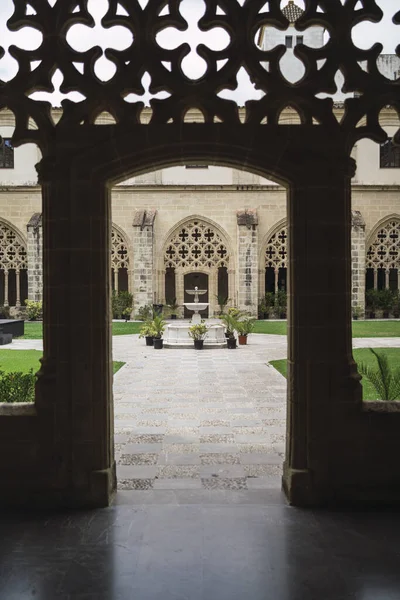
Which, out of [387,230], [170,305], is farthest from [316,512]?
[387,230]

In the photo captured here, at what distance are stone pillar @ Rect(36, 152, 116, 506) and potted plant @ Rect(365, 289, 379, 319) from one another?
1962cm

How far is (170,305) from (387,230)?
383 inches

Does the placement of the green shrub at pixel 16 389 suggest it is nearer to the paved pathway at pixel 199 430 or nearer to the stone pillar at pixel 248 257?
the paved pathway at pixel 199 430

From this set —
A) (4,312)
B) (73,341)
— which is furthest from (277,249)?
(73,341)

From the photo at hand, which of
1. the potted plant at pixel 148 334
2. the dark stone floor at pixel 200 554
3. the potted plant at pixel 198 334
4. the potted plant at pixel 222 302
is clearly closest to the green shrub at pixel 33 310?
the potted plant at pixel 222 302

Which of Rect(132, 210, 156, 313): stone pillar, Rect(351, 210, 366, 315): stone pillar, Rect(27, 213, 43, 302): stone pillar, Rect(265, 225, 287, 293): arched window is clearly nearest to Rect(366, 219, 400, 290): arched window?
Rect(351, 210, 366, 315): stone pillar

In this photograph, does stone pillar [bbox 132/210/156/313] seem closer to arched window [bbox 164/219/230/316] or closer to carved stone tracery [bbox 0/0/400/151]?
arched window [bbox 164/219/230/316]

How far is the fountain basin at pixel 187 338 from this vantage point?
1394 cm

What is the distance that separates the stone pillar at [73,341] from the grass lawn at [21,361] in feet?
18.6

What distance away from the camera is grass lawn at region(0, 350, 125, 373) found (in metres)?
9.76

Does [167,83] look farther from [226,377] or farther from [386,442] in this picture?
[226,377]

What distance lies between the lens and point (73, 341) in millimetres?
3820

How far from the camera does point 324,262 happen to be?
3.83 metres

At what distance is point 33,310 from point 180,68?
18357 mm
